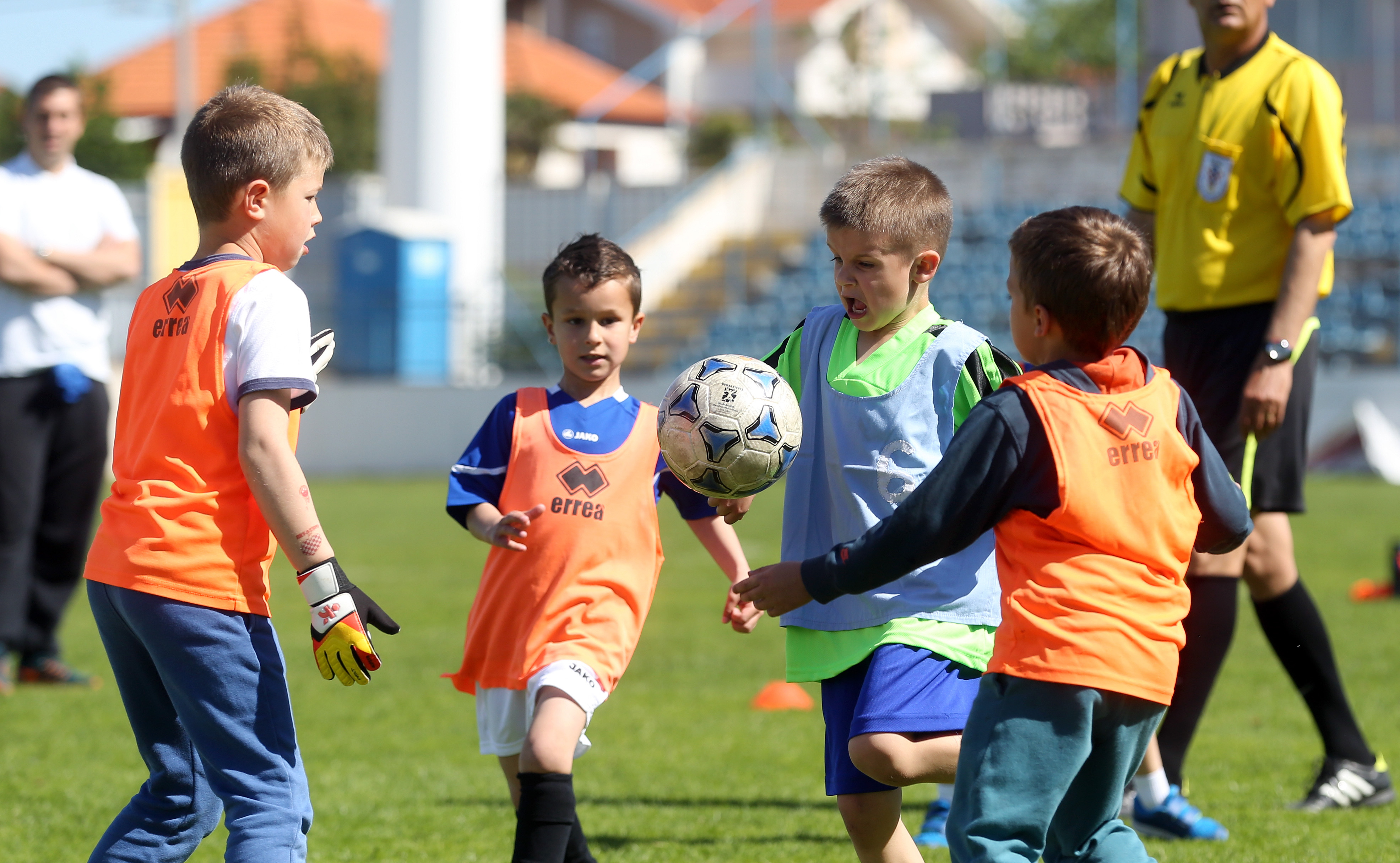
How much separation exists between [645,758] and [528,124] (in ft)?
112

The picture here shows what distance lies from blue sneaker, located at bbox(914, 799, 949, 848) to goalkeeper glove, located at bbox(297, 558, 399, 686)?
6.42 ft

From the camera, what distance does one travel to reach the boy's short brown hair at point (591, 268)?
12.7 ft

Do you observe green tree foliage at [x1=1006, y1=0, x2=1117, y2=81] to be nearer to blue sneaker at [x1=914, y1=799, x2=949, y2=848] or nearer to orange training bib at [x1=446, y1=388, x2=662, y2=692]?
blue sneaker at [x1=914, y1=799, x2=949, y2=848]

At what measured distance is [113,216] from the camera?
682cm

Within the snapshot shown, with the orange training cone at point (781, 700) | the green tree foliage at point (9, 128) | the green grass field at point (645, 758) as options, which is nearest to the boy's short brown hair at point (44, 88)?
the green grass field at point (645, 758)

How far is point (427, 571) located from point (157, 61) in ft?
128

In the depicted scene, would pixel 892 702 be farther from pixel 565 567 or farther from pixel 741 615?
pixel 565 567

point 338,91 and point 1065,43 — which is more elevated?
point 1065,43

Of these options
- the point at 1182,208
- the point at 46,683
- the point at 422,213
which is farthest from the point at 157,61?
the point at 1182,208

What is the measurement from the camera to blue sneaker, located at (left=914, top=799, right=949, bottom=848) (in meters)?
4.33

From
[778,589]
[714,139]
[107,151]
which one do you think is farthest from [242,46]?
[778,589]

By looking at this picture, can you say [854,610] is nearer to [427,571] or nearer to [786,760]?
[786,760]

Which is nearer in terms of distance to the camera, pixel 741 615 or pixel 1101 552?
pixel 1101 552

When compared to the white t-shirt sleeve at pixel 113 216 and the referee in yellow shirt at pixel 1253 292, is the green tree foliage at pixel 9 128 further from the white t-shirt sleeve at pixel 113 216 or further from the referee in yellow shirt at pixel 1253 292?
the referee in yellow shirt at pixel 1253 292
